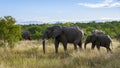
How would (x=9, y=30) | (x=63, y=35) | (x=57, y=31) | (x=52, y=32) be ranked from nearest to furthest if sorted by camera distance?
(x=57, y=31) < (x=52, y=32) < (x=63, y=35) < (x=9, y=30)

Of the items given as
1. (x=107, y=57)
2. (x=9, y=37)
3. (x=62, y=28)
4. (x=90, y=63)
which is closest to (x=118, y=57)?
(x=107, y=57)

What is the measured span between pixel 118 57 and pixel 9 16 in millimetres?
11101

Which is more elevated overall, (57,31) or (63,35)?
(57,31)

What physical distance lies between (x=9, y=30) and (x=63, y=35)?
4333 mm

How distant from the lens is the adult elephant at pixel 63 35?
19.7 meters

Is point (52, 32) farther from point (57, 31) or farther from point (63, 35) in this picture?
point (63, 35)

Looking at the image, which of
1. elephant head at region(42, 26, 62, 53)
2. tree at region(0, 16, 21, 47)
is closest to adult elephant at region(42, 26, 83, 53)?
elephant head at region(42, 26, 62, 53)

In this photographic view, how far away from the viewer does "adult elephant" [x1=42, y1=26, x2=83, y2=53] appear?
1970 centimetres

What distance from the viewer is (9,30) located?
22.7 m

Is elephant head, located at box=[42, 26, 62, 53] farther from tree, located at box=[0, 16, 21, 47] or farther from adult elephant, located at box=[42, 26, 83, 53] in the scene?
tree, located at box=[0, 16, 21, 47]

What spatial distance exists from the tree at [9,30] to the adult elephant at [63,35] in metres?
3.43

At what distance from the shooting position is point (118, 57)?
1345 centimetres

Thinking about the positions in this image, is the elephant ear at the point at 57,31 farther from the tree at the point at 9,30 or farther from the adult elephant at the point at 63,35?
the tree at the point at 9,30

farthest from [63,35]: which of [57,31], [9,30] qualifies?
[9,30]
